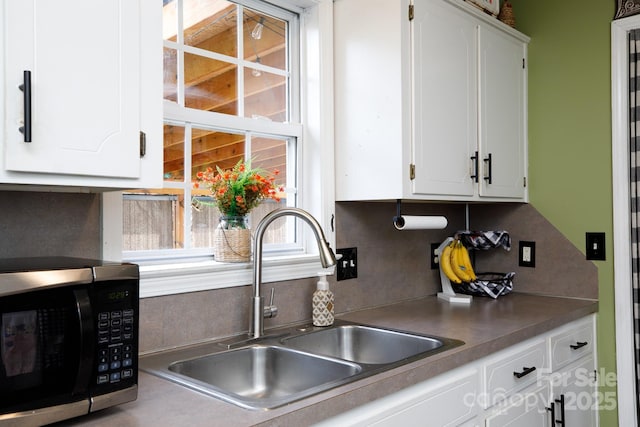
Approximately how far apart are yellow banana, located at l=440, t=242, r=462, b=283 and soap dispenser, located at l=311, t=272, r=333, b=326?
771 mm

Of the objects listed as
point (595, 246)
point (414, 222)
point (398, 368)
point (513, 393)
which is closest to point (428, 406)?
point (398, 368)

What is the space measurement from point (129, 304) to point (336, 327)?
95 cm

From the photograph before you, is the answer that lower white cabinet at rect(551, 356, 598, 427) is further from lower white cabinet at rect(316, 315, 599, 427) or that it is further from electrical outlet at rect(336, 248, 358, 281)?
electrical outlet at rect(336, 248, 358, 281)

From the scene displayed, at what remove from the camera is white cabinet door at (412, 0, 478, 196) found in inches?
77.5

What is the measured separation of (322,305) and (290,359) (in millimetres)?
333

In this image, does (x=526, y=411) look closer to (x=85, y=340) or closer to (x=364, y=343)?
(x=364, y=343)

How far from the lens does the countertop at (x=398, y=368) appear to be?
3.43 feet

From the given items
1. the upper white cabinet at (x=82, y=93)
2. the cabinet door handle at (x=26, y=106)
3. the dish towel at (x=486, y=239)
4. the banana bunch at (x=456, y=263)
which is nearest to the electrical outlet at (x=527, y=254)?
the dish towel at (x=486, y=239)

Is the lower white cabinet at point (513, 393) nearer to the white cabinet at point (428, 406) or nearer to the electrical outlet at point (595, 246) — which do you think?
the white cabinet at point (428, 406)

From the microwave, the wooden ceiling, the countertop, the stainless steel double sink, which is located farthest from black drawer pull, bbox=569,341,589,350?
the microwave

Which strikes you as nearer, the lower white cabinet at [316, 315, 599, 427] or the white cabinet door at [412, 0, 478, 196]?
the lower white cabinet at [316, 315, 599, 427]

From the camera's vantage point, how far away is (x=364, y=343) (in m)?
1.87

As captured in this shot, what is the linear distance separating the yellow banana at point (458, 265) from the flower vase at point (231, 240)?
3.59 feet

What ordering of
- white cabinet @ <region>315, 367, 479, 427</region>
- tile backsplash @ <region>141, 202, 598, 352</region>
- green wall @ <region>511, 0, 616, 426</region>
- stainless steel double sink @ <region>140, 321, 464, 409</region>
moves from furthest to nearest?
green wall @ <region>511, 0, 616, 426</region> < tile backsplash @ <region>141, 202, 598, 352</region> < stainless steel double sink @ <region>140, 321, 464, 409</region> < white cabinet @ <region>315, 367, 479, 427</region>
